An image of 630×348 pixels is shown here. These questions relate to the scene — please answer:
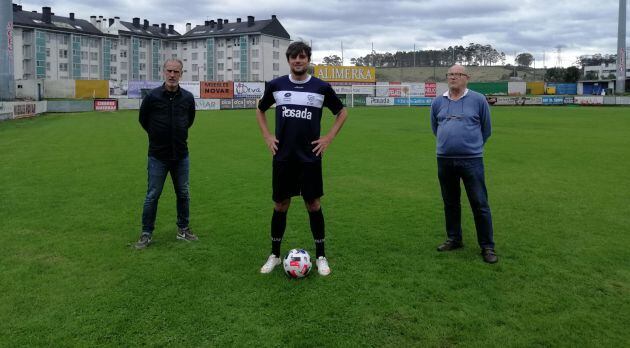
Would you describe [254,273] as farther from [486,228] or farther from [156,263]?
[486,228]

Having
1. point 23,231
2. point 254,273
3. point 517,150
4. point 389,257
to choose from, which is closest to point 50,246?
point 23,231

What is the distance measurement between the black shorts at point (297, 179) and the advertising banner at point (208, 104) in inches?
1812

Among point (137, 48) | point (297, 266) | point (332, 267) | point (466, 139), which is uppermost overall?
point (137, 48)

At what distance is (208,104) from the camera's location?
5072 cm

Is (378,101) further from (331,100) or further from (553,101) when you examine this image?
(331,100)

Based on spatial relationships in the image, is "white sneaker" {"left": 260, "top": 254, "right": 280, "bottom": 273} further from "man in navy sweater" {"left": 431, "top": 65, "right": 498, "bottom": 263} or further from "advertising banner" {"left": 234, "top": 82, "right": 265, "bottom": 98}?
"advertising banner" {"left": 234, "top": 82, "right": 265, "bottom": 98}

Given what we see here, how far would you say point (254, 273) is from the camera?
5.38m

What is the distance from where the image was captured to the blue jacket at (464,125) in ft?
18.7

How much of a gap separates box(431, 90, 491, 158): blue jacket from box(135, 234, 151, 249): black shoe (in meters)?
3.67

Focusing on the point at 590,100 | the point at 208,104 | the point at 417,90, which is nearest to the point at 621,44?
the point at 590,100

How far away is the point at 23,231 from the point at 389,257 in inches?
193

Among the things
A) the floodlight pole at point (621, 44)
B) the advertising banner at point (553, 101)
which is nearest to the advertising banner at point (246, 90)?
the advertising banner at point (553, 101)

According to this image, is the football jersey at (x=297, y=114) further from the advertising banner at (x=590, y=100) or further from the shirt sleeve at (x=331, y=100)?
the advertising banner at (x=590, y=100)

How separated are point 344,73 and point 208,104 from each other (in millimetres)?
19185
